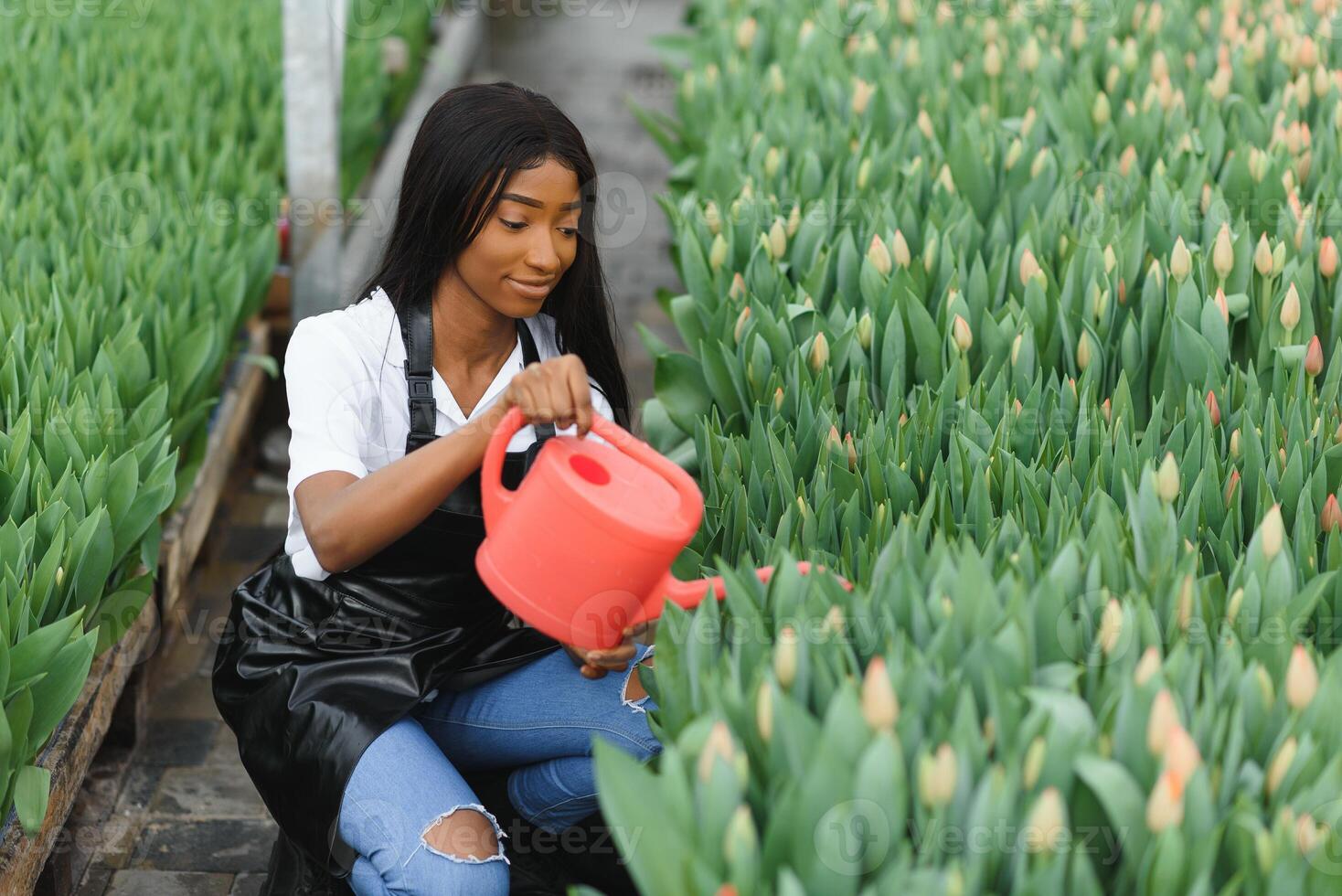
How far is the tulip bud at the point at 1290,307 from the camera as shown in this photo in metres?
2.51

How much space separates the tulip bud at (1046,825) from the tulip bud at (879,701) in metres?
0.15

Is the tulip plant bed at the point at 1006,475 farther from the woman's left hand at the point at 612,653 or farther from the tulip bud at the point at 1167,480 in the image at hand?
the woman's left hand at the point at 612,653

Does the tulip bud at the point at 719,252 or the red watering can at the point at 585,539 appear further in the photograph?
the tulip bud at the point at 719,252

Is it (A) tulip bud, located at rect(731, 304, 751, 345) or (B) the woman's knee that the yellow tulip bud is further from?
(A) tulip bud, located at rect(731, 304, 751, 345)

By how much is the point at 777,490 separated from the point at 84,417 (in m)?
1.22

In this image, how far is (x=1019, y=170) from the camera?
10.7ft

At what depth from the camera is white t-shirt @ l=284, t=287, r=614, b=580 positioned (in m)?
2.04

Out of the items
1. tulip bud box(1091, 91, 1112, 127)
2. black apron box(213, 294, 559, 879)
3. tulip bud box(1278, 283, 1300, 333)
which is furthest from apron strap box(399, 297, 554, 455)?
tulip bud box(1091, 91, 1112, 127)

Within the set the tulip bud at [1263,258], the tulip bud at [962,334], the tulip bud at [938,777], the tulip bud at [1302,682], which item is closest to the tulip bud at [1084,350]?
the tulip bud at [962,334]

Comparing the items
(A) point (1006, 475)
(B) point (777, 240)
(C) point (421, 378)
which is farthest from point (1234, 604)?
(B) point (777, 240)

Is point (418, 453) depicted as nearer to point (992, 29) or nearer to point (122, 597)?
point (122, 597)

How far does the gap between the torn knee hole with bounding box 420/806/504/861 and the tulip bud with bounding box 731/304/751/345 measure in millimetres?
952

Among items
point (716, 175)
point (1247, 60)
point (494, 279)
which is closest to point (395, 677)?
point (494, 279)

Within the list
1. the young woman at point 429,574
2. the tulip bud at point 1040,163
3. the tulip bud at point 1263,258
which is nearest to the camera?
the young woman at point 429,574
